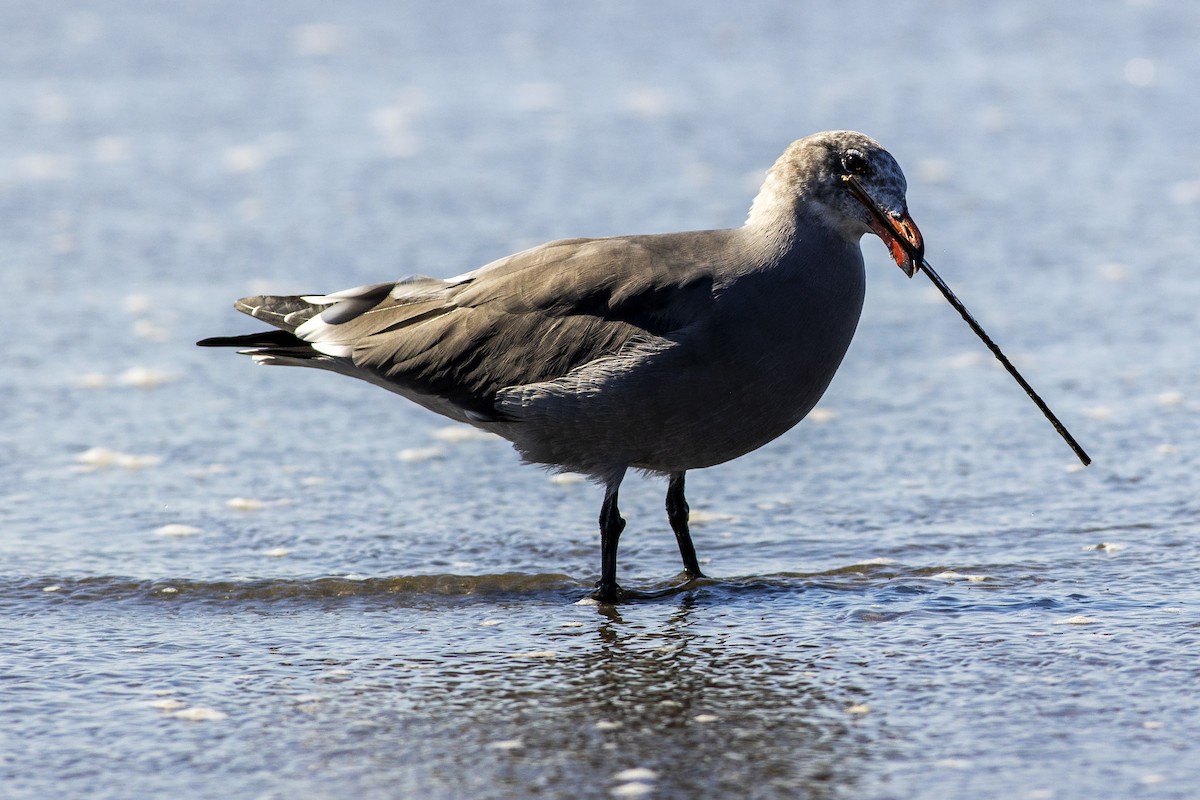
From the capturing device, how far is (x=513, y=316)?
17.9 feet

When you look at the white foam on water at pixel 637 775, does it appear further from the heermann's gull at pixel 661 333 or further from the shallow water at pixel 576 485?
the heermann's gull at pixel 661 333

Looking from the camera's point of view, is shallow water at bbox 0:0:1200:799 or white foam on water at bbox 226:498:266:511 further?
white foam on water at bbox 226:498:266:511

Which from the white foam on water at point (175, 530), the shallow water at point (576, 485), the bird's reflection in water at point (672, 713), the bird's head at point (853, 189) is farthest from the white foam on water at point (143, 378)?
the bird's head at point (853, 189)

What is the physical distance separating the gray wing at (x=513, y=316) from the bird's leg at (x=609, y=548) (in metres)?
0.51

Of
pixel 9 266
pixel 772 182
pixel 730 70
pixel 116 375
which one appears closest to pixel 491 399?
pixel 772 182

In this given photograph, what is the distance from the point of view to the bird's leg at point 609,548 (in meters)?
5.52

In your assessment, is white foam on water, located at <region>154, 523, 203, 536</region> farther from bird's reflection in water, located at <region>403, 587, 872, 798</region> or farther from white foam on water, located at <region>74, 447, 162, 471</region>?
bird's reflection in water, located at <region>403, 587, 872, 798</region>

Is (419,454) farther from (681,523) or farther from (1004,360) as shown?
(1004,360)

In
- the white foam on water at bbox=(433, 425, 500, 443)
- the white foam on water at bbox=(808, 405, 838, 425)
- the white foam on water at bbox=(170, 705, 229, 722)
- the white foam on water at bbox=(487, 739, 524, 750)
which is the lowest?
the white foam on water at bbox=(487, 739, 524, 750)

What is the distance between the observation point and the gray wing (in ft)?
17.2

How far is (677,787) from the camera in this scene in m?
3.99

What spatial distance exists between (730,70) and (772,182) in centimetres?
861

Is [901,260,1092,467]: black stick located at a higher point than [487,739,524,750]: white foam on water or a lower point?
higher

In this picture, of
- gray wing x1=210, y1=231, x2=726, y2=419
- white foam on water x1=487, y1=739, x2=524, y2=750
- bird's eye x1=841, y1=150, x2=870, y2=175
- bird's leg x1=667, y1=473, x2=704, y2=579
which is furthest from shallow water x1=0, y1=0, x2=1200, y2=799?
bird's eye x1=841, y1=150, x2=870, y2=175
